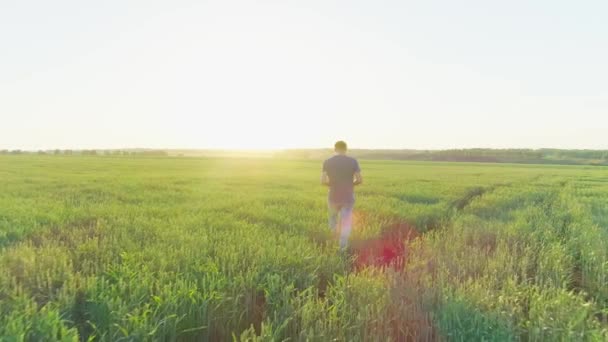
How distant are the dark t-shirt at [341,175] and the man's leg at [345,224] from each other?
0.61 feet

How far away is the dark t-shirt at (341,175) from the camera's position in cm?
797

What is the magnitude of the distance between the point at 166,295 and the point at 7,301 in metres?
1.64

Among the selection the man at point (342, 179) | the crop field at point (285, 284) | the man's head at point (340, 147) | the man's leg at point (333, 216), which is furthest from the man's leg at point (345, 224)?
the man's head at point (340, 147)

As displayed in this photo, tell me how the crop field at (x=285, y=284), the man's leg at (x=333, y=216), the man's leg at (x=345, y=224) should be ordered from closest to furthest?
1. the crop field at (x=285, y=284)
2. the man's leg at (x=345, y=224)
3. the man's leg at (x=333, y=216)

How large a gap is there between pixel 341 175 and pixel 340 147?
577 mm

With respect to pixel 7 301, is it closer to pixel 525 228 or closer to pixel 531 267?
pixel 531 267

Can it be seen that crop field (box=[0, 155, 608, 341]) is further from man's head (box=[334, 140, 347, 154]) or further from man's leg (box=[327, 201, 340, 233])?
man's head (box=[334, 140, 347, 154])

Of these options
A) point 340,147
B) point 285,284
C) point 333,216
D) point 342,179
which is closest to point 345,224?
point 333,216

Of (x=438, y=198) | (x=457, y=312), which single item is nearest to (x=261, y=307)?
(x=457, y=312)

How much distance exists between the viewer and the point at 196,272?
500 cm

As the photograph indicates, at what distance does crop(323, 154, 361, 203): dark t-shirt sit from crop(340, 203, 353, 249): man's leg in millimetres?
185

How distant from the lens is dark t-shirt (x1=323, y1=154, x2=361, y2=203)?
797 cm

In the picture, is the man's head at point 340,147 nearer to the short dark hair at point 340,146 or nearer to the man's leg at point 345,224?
the short dark hair at point 340,146

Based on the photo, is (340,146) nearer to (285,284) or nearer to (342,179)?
(342,179)
